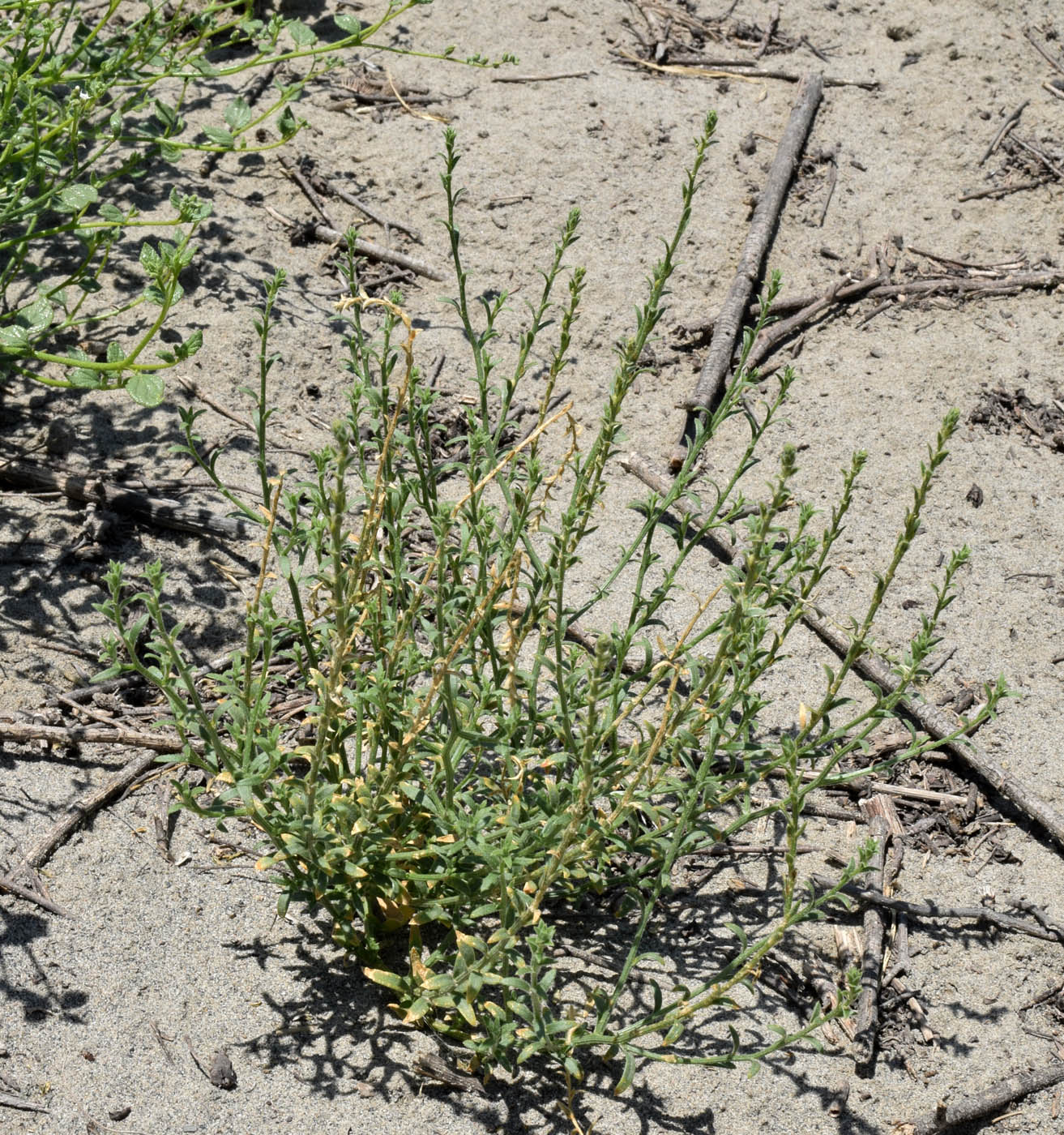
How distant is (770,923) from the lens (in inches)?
123

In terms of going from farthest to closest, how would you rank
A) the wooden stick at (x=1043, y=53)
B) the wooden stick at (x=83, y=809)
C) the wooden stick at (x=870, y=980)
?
the wooden stick at (x=1043, y=53), the wooden stick at (x=83, y=809), the wooden stick at (x=870, y=980)

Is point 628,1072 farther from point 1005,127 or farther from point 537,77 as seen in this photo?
point 1005,127

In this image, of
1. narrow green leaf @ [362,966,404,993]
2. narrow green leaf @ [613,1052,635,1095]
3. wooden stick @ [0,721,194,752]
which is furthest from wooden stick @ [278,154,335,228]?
narrow green leaf @ [613,1052,635,1095]

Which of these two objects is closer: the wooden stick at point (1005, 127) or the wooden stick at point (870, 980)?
the wooden stick at point (870, 980)

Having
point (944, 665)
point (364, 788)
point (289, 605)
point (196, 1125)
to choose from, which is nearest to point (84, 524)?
point (289, 605)

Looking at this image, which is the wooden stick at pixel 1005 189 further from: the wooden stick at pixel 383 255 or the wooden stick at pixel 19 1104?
the wooden stick at pixel 19 1104

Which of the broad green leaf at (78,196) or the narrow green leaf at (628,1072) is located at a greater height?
the broad green leaf at (78,196)

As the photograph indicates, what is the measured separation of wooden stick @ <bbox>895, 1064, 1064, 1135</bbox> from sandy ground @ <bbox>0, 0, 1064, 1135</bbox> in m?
0.03

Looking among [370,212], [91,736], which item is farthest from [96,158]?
[91,736]

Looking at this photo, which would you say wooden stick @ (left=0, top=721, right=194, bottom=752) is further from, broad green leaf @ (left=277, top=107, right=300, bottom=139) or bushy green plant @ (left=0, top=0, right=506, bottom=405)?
broad green leaf @ (left=277, top=107, right=300, bottom=139)

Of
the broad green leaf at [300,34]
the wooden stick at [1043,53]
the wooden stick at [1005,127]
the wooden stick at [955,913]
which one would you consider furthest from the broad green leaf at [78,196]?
the wooden stick at [1043,53]

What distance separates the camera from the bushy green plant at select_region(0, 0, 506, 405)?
3215mm

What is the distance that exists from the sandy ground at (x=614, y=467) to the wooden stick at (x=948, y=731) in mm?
67

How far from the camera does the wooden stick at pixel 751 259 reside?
4.34m
